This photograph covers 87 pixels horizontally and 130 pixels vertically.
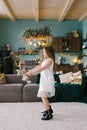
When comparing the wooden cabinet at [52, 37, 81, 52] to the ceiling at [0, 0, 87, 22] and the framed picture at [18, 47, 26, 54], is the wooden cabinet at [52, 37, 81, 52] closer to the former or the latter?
the ceiling at [0, 0, 87, 22]

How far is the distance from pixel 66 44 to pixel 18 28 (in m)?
2.33

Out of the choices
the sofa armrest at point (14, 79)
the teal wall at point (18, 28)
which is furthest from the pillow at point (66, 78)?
the teal wall at point (18, 28)

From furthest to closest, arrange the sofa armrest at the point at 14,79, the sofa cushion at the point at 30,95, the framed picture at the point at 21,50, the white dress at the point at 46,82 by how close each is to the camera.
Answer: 1. the framed picture at the point at 21,50
2. the sofa armrest at the point at 14,79
3. the sofa cushion at the point at 30,95
4. the white dress at the point at 46,82

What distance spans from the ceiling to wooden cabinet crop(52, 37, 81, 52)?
912 millimetres

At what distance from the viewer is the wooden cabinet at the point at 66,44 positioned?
11.5 meters

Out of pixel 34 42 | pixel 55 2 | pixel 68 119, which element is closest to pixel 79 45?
pixel 34 42

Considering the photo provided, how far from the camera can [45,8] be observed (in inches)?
369

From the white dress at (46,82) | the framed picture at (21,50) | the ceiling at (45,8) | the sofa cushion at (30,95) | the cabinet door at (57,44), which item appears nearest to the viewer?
the white dress at (46,82)

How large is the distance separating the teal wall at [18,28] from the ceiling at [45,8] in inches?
10.9

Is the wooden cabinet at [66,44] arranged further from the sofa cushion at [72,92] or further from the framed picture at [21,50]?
the sofa cushion at [72,92]

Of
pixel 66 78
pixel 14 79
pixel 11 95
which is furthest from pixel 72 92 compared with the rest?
pixel 14 79

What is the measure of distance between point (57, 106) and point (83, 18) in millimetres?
6304

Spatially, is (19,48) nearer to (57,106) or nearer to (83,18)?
(83,18)

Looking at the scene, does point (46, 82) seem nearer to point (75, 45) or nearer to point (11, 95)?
point (11, 95)
